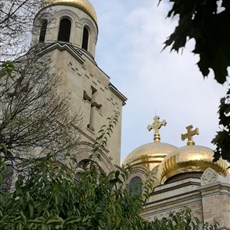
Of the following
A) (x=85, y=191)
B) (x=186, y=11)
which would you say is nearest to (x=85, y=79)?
(x=85, y=191)

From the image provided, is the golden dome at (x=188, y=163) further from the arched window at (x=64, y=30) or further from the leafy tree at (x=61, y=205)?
the leafy tree at (x=61, y=205)

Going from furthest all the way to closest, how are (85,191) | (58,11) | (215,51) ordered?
(58,11) → (85,191) → (215,51)

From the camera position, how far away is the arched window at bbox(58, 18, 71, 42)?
21625mm

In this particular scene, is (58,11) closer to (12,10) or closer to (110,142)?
(110,142)

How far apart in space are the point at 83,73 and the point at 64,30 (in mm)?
2809

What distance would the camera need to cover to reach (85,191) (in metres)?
4.96

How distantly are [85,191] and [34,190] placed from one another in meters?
0.53

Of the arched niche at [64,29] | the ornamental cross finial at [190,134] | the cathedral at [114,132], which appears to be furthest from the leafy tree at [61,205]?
the ornamental cross finial at [190,134]

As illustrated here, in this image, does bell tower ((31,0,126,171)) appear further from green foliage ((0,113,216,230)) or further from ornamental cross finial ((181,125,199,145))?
green foliage ((0,113,216,230))

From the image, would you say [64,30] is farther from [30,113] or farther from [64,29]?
[30,113]

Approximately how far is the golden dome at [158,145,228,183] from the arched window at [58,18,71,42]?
708 centimetres

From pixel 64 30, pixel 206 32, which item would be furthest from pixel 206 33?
pixel 64 30

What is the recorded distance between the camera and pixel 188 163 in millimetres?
20469

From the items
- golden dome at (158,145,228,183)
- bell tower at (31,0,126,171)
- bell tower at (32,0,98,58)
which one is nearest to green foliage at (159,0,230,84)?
bell tower at (31,0,126,171)
